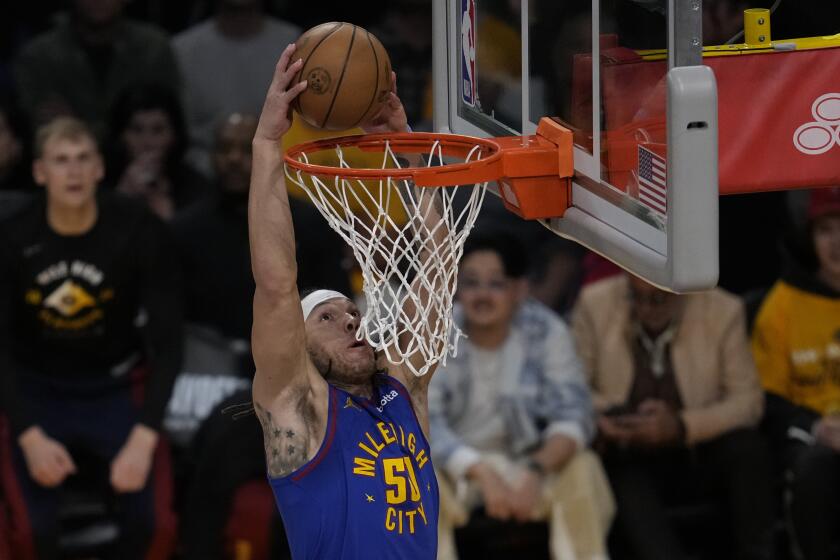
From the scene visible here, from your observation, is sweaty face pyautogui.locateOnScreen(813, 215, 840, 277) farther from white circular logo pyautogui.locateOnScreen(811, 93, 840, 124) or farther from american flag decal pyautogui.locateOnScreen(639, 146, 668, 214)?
american flag decal pyautogui.locateOnScreen(639, 146, 668, 214)

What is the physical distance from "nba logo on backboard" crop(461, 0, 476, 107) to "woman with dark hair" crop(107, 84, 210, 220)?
2958mm

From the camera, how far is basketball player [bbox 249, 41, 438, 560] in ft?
14.4

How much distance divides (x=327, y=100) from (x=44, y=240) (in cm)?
A: 300

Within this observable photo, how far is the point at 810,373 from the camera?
751cm

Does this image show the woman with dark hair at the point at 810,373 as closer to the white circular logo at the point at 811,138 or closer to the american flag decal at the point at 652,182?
the white circular logo at the point at 811,138

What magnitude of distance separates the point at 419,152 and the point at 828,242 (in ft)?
10.4

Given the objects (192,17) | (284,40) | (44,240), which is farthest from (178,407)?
(192,17)

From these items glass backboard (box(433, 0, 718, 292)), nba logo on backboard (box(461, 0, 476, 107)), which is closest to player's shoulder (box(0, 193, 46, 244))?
glass backboard (box(433, 0, 718, 292))

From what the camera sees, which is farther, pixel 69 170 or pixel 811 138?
pixel 69 170

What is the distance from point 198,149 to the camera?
27.9 feet

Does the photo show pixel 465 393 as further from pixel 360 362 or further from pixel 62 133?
pixel 360 362

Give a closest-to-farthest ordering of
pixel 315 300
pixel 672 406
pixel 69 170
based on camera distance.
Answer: pixel 315 300, pixel 69 170, pixel 672 406

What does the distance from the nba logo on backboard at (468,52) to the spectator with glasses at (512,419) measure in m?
1.87

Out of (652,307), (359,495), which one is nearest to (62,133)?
(652,307)
